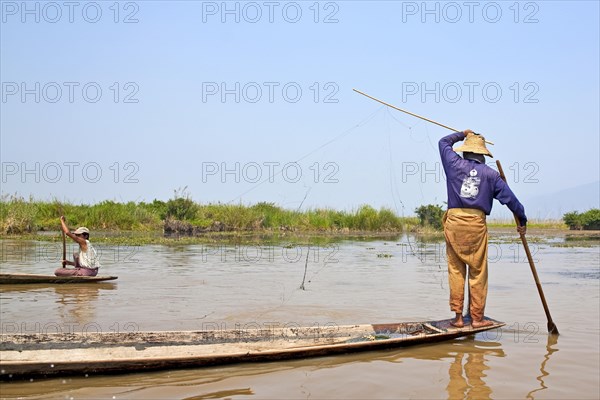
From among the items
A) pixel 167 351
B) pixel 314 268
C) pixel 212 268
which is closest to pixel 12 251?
pixel 212 268

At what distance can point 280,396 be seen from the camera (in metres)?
4.03

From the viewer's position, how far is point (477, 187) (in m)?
5.68

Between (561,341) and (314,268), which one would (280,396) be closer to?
(561,341)

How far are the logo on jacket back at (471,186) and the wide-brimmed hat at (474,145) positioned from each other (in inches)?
9.3

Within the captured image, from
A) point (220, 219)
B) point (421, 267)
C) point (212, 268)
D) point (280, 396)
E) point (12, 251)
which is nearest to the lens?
point (280, 396)

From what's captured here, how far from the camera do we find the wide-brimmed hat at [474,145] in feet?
19.0

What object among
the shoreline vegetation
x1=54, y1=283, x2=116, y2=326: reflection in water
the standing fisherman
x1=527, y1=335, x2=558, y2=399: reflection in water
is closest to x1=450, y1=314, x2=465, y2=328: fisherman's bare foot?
the standing fisherman

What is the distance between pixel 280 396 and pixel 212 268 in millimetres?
8282

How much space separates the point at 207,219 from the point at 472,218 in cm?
2186

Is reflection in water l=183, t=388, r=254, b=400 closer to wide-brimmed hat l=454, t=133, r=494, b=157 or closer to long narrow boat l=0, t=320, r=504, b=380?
long narrow boat l=0, t=320, r=504, b=380

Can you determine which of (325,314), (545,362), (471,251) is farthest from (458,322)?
(325,314)

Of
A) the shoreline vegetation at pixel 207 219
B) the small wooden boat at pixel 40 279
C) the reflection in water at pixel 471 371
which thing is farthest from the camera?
the shoreline vegetation at pixel 207 219

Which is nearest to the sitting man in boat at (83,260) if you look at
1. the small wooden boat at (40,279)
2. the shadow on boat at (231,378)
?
the small wooden boat at (40,279)

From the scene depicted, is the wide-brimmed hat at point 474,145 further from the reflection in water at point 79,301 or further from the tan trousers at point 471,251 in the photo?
the reflection in water at point 79,301
